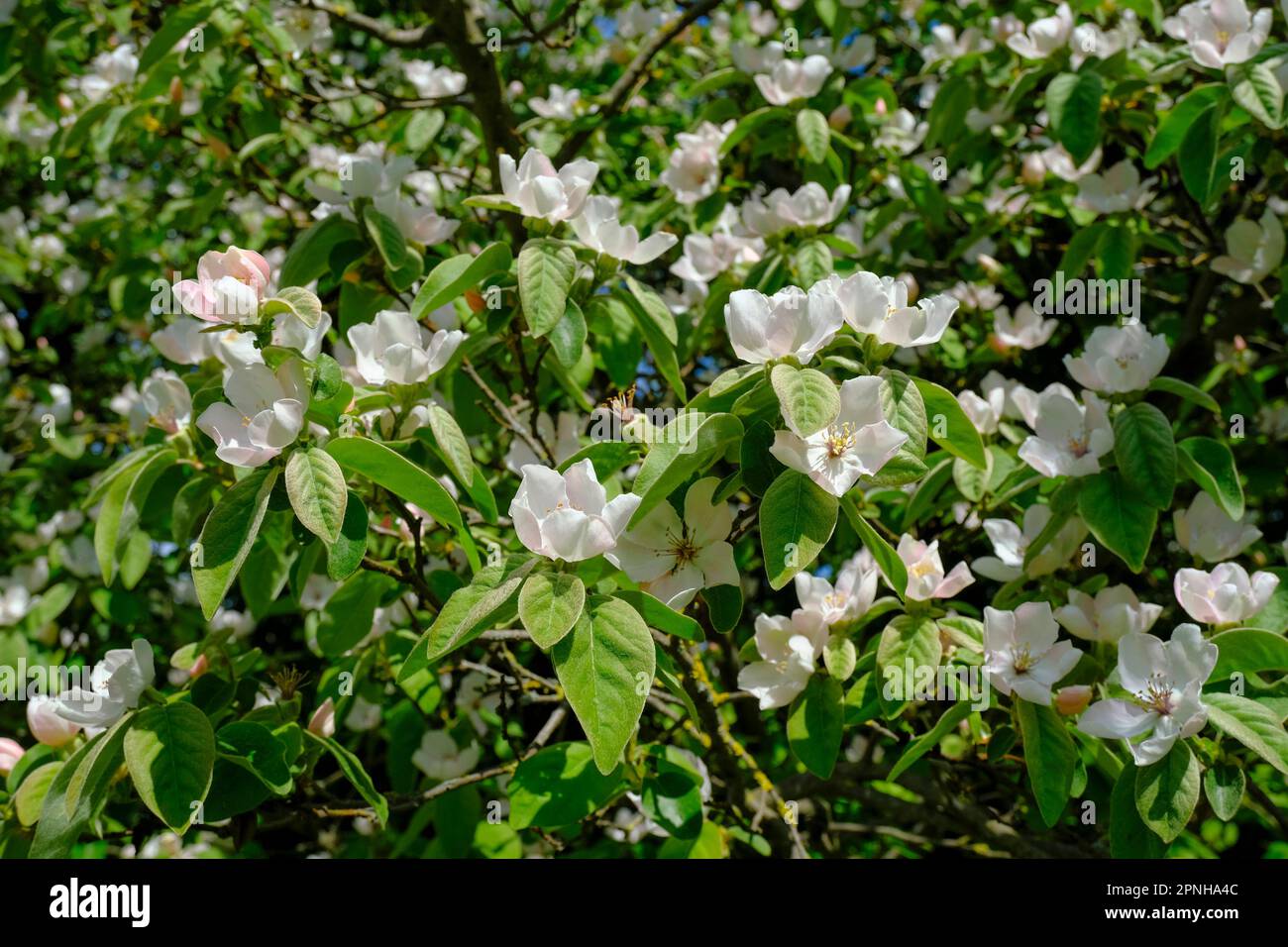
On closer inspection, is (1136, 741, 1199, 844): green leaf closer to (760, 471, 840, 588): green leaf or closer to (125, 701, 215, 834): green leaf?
(760, 471, 840, 588): green leaf

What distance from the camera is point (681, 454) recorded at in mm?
1090

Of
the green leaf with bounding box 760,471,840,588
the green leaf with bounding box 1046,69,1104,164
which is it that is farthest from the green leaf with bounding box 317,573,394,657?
the green leaf with bounding box 1046,69,1104,164

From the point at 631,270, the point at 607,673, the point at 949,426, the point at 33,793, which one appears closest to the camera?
the point at 607,673

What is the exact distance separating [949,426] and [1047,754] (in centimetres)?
42

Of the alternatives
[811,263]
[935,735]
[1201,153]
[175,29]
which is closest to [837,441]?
[935,735]

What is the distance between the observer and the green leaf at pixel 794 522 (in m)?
1.07

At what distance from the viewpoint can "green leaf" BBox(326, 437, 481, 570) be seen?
1197mm

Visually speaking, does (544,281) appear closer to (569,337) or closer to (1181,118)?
(569,337)

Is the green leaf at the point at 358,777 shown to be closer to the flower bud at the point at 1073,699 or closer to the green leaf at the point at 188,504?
the green leaf at the point at 188,504

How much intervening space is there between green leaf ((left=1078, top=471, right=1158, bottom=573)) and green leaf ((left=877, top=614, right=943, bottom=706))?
0.82 ft
